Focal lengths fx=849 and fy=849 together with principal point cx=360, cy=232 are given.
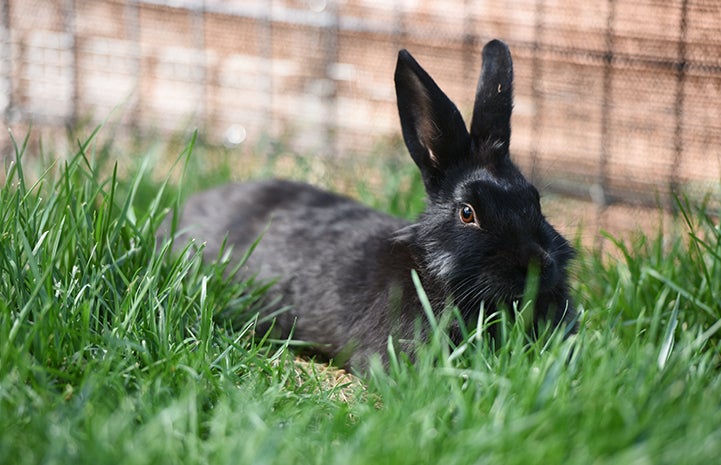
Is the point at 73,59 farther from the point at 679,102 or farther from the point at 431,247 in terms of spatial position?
the point at 679,102

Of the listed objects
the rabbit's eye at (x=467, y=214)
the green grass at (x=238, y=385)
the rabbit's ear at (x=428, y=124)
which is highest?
the rabbit's ear at (x=428, y=124)

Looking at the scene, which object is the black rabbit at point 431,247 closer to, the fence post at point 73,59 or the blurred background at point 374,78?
the blurred background at point 374,78

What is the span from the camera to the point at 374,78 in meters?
5.48

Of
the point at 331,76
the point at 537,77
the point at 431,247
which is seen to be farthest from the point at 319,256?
the point at 331,76

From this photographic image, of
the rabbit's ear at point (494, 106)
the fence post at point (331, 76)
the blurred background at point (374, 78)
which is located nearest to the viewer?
the rabbit's ear at point (494, 106)

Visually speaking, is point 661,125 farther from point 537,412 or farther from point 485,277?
point 537,412

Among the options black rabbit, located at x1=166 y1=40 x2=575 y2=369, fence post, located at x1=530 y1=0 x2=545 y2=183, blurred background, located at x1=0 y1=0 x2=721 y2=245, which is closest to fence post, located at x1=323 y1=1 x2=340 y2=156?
blurred background, located at x1=0 y1=0 x2=721 y2=245

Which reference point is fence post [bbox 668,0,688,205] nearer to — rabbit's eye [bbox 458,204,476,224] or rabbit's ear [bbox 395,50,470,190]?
rabbit's ear [bbox 395,50,470,190]

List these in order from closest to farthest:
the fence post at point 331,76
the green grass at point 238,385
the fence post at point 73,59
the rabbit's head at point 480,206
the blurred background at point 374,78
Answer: the green grass at point 238,385
the rabbit's head at point 480,206
the blurred background at point 374,78
the fence post at point 331,76
the fence post at point 73,59

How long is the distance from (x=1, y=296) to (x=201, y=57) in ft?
11.4

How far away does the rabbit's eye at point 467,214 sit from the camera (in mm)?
2754

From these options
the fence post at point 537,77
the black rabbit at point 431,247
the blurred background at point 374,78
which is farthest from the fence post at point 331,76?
A: the black rabbit at point 431,247

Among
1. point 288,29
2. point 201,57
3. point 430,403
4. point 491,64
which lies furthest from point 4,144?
point 430,403

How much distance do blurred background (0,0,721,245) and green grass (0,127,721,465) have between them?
6.15ft
